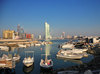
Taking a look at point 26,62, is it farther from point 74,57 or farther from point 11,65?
point 74,57

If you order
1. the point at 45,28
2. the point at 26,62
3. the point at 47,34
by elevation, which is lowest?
the point at 26,62

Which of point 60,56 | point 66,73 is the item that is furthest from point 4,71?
point 60,56

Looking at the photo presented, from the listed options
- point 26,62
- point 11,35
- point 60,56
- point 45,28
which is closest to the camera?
point 26,62

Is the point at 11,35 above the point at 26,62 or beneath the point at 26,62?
above

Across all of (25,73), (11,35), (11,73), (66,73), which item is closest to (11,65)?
(11,73)

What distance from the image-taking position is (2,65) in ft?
56.8

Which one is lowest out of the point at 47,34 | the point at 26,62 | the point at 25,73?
the point at 25,73

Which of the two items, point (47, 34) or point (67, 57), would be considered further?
point (47, 34)

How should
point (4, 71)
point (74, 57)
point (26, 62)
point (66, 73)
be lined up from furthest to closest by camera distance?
point (74, 57)
point (26, 62)
point (4, 71)
point (66, 73)

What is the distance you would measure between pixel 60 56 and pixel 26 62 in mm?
12299

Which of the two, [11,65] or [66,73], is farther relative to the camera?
[11,65]

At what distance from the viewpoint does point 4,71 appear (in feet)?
53.5

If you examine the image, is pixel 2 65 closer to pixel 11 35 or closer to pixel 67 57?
pixel 67 57

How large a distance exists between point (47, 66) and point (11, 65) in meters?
6.50
